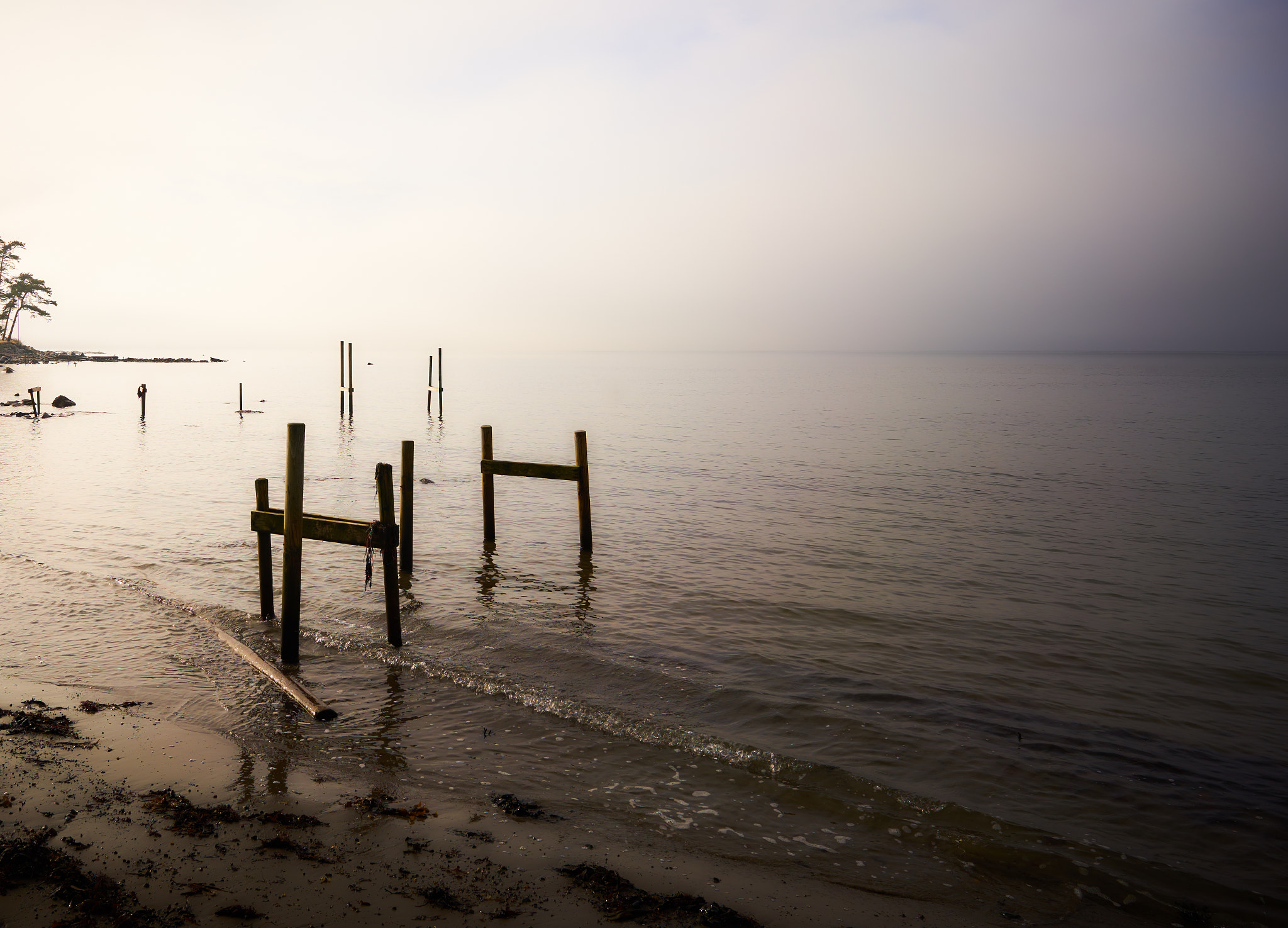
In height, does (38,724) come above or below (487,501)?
below

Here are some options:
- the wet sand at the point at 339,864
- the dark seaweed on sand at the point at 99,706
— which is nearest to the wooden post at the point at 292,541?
the dark seaweed on sand at the point at 99,706

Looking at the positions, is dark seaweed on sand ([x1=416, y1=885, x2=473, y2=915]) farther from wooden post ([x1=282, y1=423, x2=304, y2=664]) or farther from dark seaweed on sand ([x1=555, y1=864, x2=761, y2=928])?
wooden post ([x1=282, y1=423, x2=304, y2=664])

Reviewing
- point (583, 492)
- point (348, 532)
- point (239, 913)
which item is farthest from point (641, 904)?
point (583, 492)

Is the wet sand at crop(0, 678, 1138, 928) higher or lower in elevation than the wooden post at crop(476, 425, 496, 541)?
lower

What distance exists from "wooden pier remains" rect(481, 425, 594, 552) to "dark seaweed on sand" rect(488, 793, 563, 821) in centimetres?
835

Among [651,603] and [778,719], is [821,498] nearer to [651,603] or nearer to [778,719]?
[651,603]

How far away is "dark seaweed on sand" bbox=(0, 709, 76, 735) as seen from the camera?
21.7ft

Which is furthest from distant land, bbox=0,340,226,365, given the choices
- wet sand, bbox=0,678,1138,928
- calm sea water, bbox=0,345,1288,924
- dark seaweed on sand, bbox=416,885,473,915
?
dark seaweed on sand, bbox=416,885,473,915

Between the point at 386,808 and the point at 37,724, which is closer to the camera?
the point at 386,808

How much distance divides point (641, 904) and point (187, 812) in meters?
3.40

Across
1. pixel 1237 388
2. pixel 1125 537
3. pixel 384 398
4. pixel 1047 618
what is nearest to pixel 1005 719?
pixel 1047 618

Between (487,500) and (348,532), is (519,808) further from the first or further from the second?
(487,500)

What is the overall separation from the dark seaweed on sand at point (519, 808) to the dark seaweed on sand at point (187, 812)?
6.12ft

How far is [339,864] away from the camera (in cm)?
491
